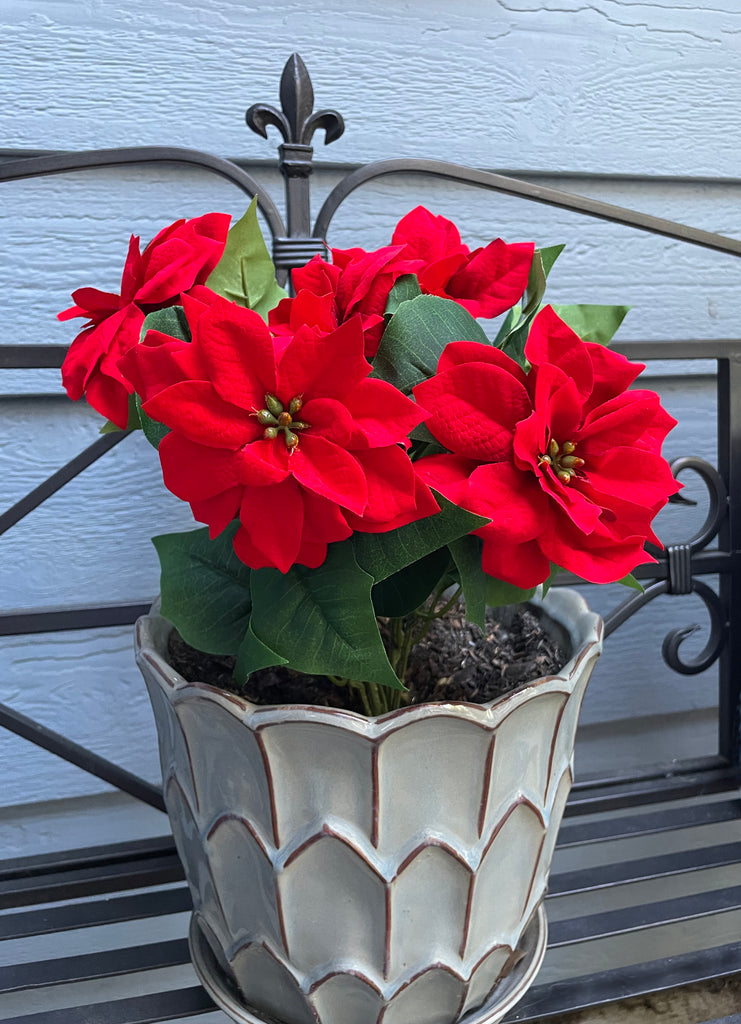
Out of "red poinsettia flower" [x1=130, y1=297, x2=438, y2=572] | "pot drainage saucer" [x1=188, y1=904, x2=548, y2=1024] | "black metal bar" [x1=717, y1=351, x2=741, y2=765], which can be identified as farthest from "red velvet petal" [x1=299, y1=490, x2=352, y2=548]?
"black metal bar" [x1=717, y1=351, x2=741, y2=765]

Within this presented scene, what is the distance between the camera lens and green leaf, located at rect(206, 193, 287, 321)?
352mm

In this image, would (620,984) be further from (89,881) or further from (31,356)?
(31,356)

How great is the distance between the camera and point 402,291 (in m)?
0.32

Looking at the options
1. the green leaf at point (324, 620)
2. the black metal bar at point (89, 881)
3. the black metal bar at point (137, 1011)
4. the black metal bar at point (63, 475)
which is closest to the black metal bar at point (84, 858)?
the black metal bar at point (89, 881)

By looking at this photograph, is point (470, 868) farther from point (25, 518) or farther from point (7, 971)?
point (25, 518)

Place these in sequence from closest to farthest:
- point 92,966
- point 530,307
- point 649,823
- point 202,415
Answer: point 202,415 → point 530,307 → point 92,966 → point 649,823

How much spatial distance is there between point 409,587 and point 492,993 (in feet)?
0.69

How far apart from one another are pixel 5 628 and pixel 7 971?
195mm

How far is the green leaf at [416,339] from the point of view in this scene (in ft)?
0.98

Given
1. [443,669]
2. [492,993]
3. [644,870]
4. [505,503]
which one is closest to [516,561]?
[505,503]

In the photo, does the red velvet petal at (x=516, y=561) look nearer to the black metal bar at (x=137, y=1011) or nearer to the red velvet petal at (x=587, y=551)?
the red velvet petal at (x=587, y=551)

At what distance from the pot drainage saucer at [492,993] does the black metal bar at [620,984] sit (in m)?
0.04

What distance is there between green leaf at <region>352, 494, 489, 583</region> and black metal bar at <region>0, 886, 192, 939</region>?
308 mm

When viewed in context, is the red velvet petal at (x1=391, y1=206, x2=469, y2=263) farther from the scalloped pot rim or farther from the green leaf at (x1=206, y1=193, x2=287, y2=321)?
the scalloped pot rim
